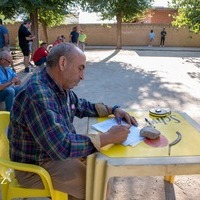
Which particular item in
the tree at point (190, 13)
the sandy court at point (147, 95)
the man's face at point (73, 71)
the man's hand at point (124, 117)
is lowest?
the sandy court at point (147, 95)

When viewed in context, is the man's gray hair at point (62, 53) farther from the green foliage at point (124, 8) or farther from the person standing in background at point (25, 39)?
the green foliage at point (124, 8)

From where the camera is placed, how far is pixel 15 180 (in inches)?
81.1

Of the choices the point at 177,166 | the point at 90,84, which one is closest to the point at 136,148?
the point at 177,166

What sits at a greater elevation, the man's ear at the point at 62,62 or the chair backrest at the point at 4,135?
the man's ear at the point at 62,62

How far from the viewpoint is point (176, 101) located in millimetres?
6105

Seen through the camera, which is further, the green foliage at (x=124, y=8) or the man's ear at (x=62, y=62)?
the green foliage at (x=124, y=8)

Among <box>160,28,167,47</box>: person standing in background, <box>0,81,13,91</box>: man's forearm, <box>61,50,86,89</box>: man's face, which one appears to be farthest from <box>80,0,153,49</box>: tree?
<box>61,50,86,89</box>: man's face

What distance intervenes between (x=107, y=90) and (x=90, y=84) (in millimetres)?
877

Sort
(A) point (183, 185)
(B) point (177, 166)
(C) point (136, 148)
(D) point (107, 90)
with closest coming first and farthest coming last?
(B) point (177, 166)
(C) point (136, 148)
(A) point (183, 185)
(D) point (107, 90)

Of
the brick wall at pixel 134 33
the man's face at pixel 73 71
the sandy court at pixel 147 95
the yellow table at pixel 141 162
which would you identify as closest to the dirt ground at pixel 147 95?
the sandy court at pixel 147 95

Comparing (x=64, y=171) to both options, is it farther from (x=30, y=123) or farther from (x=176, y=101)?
(x=176, y=101)

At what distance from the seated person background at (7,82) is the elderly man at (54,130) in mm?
2431

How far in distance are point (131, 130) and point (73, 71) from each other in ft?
2.02

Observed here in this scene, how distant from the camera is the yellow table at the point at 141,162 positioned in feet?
5.30
